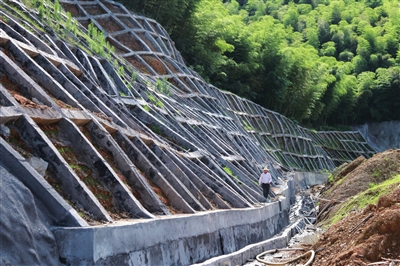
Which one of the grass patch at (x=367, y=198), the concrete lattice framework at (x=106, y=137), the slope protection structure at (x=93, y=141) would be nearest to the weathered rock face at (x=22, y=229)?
the slope protection structure at (x=93, y=141)

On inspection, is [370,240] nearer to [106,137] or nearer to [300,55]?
[106,137]

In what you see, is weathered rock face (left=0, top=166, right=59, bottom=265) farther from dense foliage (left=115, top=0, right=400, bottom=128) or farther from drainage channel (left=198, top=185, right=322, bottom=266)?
dense foliage (left=115, top=0, right=400, bottom=128)

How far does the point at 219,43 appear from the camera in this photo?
1741 inches

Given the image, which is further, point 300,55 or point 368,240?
point 300,55

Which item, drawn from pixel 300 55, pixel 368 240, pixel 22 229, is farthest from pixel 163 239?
pixel 300 55

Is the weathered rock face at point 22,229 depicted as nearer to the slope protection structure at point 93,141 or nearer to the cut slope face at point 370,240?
the slope protection structure at point 93,141

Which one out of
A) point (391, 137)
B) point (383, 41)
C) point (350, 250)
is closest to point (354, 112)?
point (391, 137)

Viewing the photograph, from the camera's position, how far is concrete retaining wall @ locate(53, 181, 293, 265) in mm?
9266

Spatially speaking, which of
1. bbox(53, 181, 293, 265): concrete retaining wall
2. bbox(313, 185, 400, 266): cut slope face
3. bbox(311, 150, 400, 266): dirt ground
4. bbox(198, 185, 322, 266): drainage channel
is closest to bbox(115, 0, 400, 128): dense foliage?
bbox(198, 185, 322, 266): drainage channel

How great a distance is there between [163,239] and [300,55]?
47182mm

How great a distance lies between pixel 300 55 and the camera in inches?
2247

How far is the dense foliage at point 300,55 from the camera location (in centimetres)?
Result: 4319

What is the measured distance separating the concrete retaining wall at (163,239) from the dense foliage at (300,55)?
2360 cm

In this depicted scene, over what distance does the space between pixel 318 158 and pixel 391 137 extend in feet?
86.4
